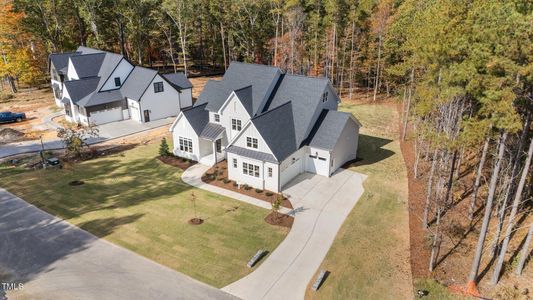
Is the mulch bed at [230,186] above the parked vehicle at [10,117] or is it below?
below

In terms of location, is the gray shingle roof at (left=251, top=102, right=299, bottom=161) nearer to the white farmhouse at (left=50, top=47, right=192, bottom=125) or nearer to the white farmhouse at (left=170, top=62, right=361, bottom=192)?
the white farmhouse at (left=170, top=62, right=361, bottom=192)

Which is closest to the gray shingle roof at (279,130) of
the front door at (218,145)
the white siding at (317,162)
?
the white siding at (317,162)

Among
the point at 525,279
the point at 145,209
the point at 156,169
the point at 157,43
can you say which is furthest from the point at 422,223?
the point at 157,43

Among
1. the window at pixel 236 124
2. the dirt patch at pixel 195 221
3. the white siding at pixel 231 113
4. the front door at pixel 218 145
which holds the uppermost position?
the white siding at pixel 231 113

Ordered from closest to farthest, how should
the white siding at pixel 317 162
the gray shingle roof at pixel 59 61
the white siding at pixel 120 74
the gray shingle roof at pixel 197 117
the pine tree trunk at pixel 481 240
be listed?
the pine tree trunk at pixel 481 240, the white siding at pixel 317 162, the gray shingle roof at pixel 197 117, the white siding at pixel 120 74, the gray shingle roof at pixel 59 61

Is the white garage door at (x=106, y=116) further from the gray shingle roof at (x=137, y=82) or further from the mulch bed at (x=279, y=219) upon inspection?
the mulch bed at (x=279, y=219)

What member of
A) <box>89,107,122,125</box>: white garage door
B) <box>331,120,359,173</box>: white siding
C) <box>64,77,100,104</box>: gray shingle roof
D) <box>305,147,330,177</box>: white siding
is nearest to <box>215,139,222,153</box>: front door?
<box>305,147,330,177</box>: white siding
